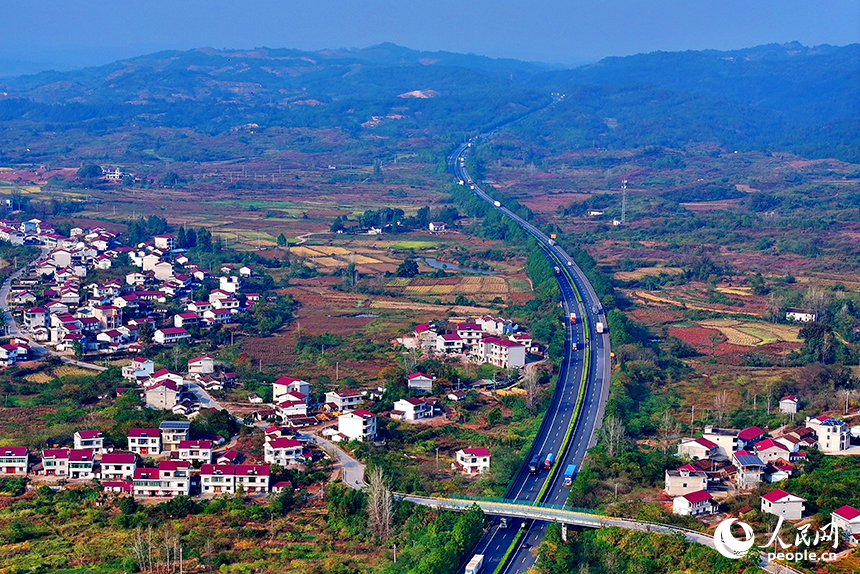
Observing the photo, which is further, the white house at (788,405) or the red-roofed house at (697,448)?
the white house at (788,405)

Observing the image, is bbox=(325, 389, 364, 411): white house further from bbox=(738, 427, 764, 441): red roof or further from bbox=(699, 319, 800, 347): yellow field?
bbox=(699, 319, 800, 347): yellow field

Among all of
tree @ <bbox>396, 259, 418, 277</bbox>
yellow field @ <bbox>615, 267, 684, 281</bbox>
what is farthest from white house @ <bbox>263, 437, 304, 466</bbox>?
yellow field @ <bbox>615, 267, 684, 281</bbox>

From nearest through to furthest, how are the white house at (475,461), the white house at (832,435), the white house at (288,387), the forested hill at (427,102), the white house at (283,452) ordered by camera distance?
the white house at (283,452)
the white house at (475,461)
the white house at (832,435)
the white house at (288,387)
the forested hill at (427,102)

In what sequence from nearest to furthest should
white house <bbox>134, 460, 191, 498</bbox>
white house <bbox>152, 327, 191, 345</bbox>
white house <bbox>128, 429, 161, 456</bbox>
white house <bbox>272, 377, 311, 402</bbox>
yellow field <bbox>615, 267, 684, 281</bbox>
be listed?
white house <bbox>134, 460, 191, 498</bbox> < white house <bbox>128, 429, 161, 456</bbox> < white house <bbox>272, 377, 311, 402</bbox> < white house <bbox>152, 327, 191, 345</bbox> < yellow field <bbox>615, 267, 684, 281</bbox>

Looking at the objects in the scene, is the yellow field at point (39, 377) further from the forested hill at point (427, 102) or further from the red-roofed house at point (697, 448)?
the forested hill at point (427, 102)

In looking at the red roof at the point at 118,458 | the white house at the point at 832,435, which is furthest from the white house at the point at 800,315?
the red roof at the point at 118,458

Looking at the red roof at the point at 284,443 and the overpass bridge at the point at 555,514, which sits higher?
the red roof at the point at 284,443

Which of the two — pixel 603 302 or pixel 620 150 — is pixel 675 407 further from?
pixel 620 150
